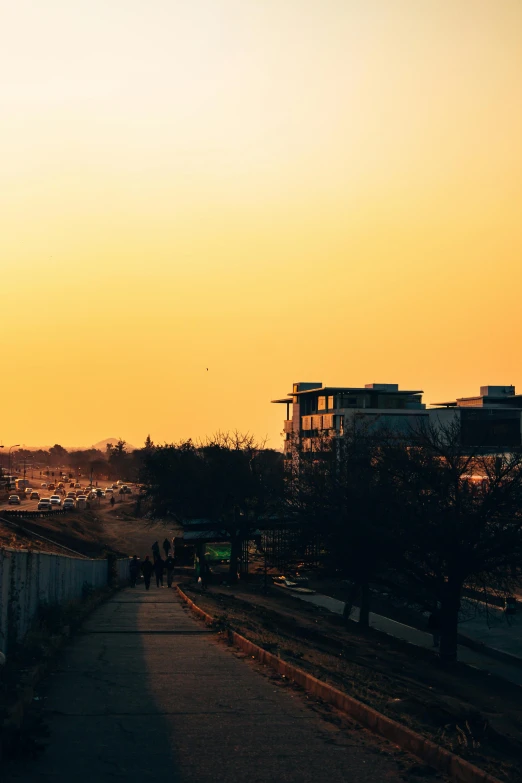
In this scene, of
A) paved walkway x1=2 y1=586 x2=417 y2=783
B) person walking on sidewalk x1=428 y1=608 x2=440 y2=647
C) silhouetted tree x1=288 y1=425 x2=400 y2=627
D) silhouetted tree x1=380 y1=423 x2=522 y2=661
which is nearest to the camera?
paved walkway x1=2 y1=586 x2=417 y2=783

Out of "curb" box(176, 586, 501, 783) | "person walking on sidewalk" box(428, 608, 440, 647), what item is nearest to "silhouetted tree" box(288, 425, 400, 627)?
"person walking on sidewalk" box(428, 608, 440, 647)

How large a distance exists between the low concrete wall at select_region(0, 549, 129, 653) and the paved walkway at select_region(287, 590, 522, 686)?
57.6 ft

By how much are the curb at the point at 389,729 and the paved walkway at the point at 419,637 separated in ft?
70.8

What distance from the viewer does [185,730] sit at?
9586 millimetres

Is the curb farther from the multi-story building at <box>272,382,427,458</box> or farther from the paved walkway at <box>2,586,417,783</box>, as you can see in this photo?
the multi-story building at <box>272,382,427,458</box>

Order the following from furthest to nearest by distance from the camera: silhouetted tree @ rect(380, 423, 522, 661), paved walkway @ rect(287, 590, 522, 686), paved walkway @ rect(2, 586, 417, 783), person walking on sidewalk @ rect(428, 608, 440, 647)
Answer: paved walkway @ rect(287, 590, 522, 686) → person walking on sidewalk @ rect(428, 608, 440, 647) → silhouetted tree @ rect(380, 423, 522, 661) → paved walkway @ rect(2, 586, 417, 783)

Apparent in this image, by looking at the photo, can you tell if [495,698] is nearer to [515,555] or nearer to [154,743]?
[515,555]

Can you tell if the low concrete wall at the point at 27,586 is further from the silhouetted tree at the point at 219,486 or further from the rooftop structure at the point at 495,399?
the rooftop structure at the point at 495,399

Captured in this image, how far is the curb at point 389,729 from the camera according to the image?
778 centimetres

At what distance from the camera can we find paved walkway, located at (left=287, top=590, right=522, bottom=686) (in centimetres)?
3550

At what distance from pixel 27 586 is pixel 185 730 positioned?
7.41 metres

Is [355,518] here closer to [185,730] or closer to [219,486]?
[185,730]

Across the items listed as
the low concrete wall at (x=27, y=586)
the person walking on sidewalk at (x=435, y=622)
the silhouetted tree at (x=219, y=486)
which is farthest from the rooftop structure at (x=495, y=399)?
the low concrete wall at (x=27, y=586)

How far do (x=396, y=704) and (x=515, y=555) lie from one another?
67.6ft
